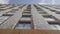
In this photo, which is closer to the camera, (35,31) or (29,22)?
(35,31)

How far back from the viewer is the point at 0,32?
71.1 inches

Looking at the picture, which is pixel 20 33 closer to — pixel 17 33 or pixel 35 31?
pixel 17 33

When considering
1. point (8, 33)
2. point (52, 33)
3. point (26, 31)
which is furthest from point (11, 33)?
point (52, 33)

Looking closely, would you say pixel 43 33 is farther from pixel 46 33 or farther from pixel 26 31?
pixel 26 31

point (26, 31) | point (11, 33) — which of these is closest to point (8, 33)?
point (11, 33)

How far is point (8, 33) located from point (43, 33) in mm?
416

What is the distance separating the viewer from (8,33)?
1826 mm

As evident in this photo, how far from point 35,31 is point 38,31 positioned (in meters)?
0.04

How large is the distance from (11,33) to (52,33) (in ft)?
1.60

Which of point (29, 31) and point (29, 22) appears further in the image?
point (29, 22)

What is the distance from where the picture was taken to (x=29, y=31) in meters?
1.82

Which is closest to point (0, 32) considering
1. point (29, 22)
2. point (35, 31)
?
point (35, 31)

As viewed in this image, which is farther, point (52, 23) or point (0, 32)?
point (52, 23)

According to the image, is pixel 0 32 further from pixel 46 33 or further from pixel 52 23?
pixel 52 23
